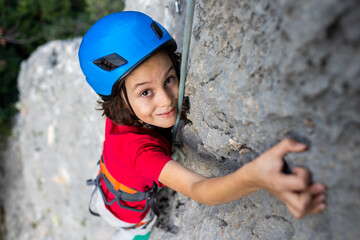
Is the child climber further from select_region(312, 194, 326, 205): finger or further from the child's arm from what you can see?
select_region(312, 194, 326, 205): finger

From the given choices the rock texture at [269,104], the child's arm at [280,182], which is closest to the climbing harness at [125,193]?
the rock texture at [269,104]

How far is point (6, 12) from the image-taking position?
7180 mm

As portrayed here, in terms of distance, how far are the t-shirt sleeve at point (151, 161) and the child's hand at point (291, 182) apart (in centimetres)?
56

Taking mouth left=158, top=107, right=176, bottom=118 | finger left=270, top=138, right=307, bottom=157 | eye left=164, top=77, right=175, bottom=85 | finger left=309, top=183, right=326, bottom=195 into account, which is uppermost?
finger left=270, top=138, right=307, bottom=157

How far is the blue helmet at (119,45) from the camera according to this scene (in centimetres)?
160

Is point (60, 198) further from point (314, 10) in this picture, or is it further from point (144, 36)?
point (314, 10)

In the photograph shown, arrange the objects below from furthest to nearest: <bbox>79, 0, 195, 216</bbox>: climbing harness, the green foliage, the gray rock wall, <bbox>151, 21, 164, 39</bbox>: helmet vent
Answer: the green foliage
<bbox>151, 21, 164, 39</bbox>: helmet vent
<bbox>79, 0, 195, 216</bbox>: climbing harness
the gray rock wall

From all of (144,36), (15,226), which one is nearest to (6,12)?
(15,226)

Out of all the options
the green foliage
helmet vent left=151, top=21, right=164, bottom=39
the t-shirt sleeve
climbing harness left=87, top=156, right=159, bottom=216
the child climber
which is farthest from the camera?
the green foliage

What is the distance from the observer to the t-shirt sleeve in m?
1.40

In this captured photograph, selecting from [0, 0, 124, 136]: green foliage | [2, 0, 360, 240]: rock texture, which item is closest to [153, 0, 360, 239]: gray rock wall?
[2, 0, 360, 240]: rock texture

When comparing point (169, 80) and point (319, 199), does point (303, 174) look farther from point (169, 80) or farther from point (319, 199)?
point (169, 80)

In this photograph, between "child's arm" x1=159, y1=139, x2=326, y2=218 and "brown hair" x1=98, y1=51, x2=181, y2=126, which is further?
"brown hair" x1=98, y1=51, x2=181, y2=126

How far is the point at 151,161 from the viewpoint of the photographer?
1.45 m
